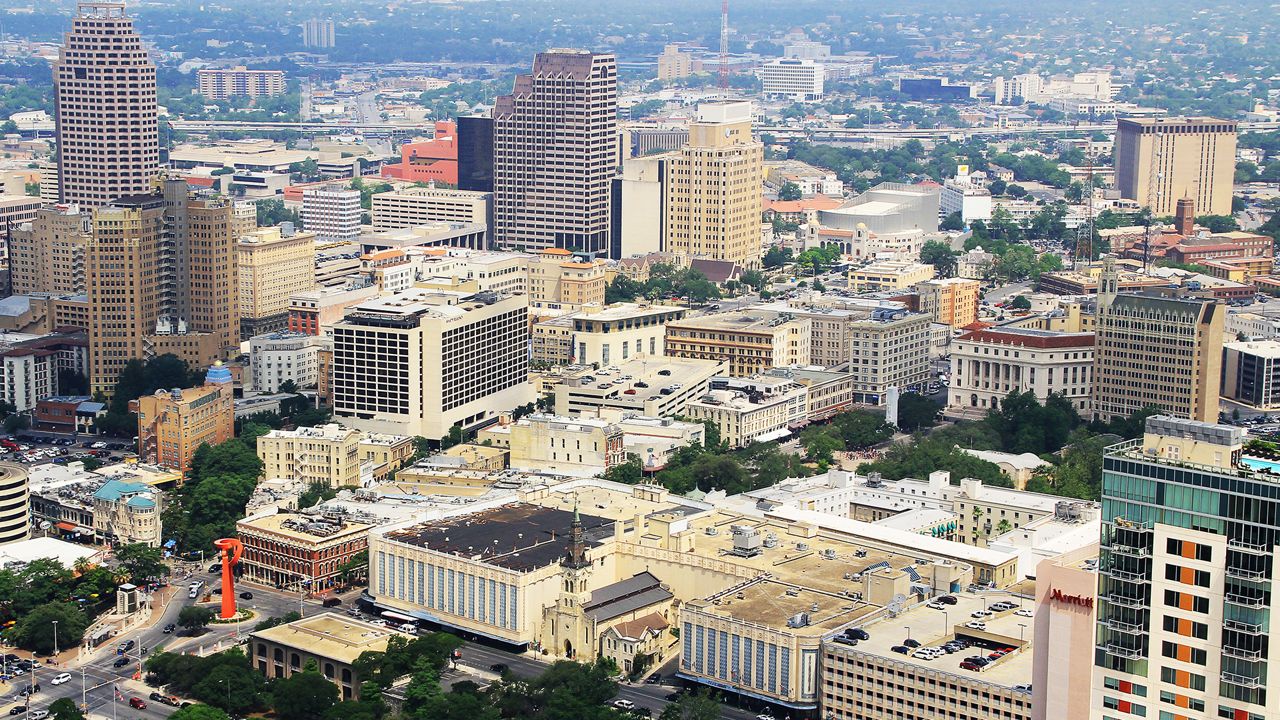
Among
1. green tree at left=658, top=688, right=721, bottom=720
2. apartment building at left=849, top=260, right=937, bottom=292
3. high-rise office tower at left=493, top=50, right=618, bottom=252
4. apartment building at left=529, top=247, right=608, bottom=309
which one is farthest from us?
high-rise office tower at left=493, top=50, right=618, bottom=252

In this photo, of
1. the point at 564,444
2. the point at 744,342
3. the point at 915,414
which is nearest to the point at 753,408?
the point at 915,414

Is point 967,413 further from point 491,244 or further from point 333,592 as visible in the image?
point 491,244

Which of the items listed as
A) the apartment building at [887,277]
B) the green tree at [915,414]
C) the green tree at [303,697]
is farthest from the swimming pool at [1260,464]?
the apartment building at [887,277]

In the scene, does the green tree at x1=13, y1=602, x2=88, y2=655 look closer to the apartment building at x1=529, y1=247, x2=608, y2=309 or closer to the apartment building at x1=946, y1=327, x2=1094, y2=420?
the apartment building at x1=946, y1=327, x2=1094, y2=420

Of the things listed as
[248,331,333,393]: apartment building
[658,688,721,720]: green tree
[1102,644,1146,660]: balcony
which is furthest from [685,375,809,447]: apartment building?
[1102,644,1146,660]: balcony

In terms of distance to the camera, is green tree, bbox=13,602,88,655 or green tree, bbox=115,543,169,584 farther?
green tree, bbox=115,543,169,584

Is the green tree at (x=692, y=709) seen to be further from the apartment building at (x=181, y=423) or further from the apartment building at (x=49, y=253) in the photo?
the apartment building at (x=49, y=253)
